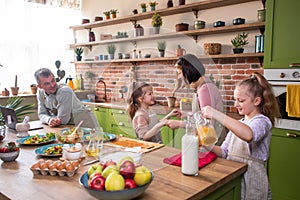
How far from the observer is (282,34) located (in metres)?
2.36

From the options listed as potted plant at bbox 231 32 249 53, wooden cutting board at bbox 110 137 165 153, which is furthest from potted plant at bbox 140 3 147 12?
wooden cutting board at bbox 110 137 165 153

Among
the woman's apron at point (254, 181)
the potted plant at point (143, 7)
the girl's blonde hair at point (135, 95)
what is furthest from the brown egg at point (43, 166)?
the potted plant at point (143, 7)

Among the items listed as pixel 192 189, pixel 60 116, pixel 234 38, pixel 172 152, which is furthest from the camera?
pixel 234 38

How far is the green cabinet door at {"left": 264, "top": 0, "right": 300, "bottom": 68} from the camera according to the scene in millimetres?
2287

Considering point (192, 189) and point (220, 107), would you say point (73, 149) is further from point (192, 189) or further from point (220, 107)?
point (220, 107)

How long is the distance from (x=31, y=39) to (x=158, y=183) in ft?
14.1

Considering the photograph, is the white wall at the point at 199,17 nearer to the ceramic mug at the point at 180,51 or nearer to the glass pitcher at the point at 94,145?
the ceramic mug at the point at 180,51

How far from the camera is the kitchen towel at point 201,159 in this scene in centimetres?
139

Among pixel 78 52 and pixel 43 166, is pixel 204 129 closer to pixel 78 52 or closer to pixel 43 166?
pixel 43 166

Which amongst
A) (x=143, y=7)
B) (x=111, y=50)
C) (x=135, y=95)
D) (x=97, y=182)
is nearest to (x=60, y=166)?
(x=97, y=182)

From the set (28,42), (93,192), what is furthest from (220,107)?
(28,42)

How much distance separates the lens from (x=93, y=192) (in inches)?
38.4

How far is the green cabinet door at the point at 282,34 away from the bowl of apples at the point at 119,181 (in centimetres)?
187

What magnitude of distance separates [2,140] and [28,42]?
10.2ft
